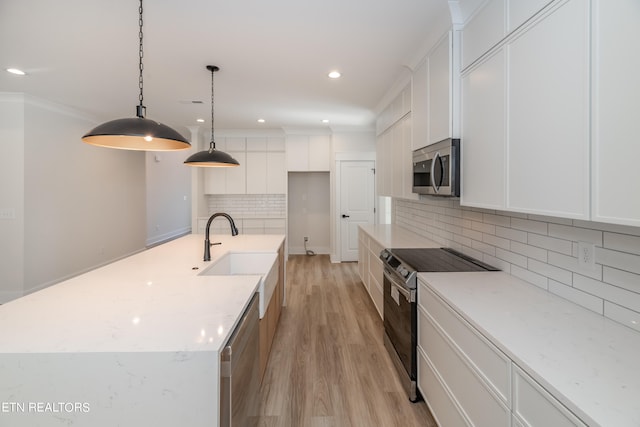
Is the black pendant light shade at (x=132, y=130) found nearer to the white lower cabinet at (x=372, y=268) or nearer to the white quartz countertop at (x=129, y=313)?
the white quartz countertop at (x=129, y=313)

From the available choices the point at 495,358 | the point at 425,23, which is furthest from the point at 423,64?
the point at 495,358

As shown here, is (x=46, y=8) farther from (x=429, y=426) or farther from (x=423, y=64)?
(x=429, y=426)

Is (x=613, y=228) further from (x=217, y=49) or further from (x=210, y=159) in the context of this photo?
(x=217, y=49)

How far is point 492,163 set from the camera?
1670 millimetres

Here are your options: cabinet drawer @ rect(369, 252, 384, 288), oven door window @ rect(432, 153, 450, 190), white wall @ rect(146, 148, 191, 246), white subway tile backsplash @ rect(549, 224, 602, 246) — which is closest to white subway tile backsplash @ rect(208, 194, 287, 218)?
white wall @ rect(146, 148, 191, 246)

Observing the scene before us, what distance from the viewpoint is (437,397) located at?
1.68m

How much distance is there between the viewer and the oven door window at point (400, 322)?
2027 millimetres

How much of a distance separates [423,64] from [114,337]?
2.75m

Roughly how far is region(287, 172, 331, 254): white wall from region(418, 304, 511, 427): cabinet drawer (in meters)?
4.98

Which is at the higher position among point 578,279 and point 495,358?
point 578,279

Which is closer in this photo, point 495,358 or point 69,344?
point 69,344

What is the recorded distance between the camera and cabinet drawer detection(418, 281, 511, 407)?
1077 mm

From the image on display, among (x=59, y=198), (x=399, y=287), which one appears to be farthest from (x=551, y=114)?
(x=59, y=198)

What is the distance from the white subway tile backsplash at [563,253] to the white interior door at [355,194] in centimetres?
339
